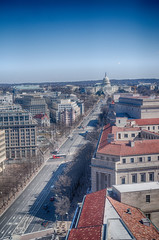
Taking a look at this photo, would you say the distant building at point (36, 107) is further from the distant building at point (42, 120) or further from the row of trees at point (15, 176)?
the row of trees at point (15, 176)

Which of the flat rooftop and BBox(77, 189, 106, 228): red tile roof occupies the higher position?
the flat rooftop

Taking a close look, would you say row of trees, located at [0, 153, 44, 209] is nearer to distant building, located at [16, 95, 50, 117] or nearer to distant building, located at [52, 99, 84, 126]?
distant building, located at [52, 99, 84, 126]

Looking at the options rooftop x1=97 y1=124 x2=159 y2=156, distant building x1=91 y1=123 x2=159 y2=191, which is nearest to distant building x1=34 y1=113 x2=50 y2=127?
rooftop x1=97 y1=124 x2=159 y2=156

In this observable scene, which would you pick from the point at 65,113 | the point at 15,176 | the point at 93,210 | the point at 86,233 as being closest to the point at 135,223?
the point at 93,210

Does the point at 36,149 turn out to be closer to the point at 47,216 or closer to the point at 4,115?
the point at 4,115

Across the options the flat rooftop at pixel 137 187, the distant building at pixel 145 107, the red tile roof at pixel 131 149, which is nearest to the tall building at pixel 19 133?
the distant building at pixel 145 107

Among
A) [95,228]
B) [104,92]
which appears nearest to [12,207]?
[95,228]

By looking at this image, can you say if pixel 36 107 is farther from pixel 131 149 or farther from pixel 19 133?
pixel 131 149
